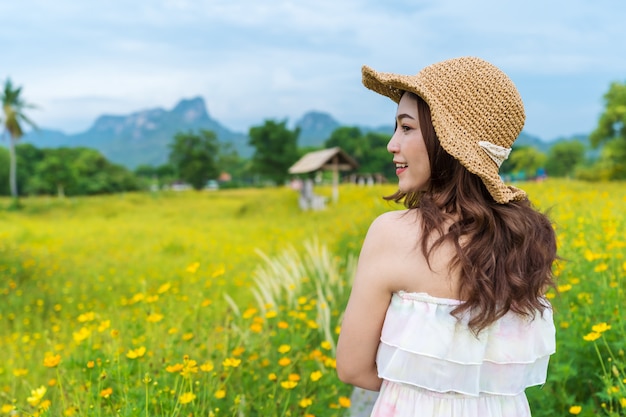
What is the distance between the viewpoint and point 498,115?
4.22ft

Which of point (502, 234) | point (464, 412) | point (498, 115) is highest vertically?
point (498, 115)

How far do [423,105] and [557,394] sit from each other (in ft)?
6.17

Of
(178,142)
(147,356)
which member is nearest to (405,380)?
(147,356)

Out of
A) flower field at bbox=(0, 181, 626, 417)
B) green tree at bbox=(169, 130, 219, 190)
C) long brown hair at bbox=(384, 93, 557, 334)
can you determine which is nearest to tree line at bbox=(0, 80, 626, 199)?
green tree at bbox=(169, 130, 219, 190)

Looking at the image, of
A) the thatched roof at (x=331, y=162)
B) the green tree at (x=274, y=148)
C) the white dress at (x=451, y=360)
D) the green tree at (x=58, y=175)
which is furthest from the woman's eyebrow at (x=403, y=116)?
the green tree at (x=58, y=175)

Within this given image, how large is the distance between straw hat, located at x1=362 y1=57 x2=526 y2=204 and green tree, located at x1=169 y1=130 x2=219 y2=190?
4361 centimetres

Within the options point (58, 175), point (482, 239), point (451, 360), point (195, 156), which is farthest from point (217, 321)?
point (195, 156)

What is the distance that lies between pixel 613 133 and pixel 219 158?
1396 inches

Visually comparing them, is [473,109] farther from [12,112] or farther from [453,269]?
[12,112]

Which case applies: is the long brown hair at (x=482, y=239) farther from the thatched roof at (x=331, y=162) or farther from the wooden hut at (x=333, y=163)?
the thatched roof at (x=331, y=162)

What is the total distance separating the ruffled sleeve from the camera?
120cm

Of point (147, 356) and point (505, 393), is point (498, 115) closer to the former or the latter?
point (505, 393)

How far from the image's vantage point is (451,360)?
1.22m

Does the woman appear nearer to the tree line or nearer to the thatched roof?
the thatched roof
